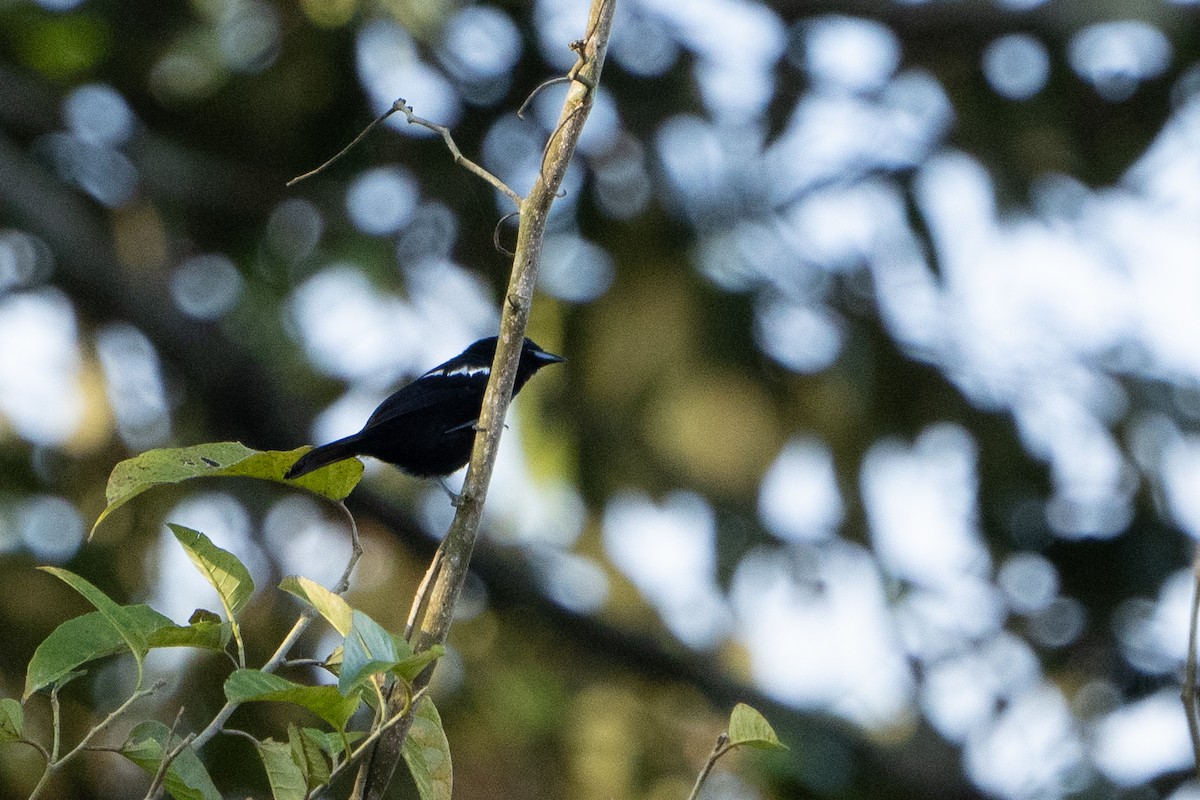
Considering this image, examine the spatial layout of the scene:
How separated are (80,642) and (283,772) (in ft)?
1.31

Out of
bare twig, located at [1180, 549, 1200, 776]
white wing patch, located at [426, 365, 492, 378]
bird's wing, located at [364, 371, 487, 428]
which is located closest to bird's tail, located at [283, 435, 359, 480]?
bird's wing, located at [364, 371, 487, 428]

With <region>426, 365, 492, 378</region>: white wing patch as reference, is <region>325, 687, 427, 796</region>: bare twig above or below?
above

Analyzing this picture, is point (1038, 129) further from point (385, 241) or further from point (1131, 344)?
point (385, 241)

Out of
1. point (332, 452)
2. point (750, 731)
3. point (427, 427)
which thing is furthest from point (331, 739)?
point (427, 427)

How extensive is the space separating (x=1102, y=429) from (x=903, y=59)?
3210mm

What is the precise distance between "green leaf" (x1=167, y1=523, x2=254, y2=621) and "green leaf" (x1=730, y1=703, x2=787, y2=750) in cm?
85

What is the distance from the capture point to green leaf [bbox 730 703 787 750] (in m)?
2.14

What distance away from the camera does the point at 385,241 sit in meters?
9.77

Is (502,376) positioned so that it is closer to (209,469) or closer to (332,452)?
(209,469)

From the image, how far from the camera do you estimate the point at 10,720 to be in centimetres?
199

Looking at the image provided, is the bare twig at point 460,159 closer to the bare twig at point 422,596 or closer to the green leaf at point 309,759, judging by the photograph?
the bare twig at point 422,596

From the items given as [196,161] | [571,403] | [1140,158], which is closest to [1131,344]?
[1140,158]

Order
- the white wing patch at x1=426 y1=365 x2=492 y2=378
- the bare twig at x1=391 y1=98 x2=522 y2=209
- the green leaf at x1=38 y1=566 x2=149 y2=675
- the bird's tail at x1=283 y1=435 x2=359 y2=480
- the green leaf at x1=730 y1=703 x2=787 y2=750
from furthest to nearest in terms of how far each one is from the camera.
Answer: the white wing patch at x1=426 y1=365 x2=492 y2=378 < the bird's tail at x1=283 y1=435 x2=359 y2=480 < the bare twig at x1=391 y1=98 x2=522 y2=209 < the green leaf at x1=730 y1=703 x2=787 y2=750 < the green leaf at x1=38 y1=566 x2=149 y2=675

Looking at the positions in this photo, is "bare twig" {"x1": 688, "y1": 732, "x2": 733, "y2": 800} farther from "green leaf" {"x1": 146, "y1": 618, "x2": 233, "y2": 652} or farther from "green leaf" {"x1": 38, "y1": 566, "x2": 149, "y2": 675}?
"green leaf" {"x1": 38, "y1": 566, "x2": 149, "y2": 675}
